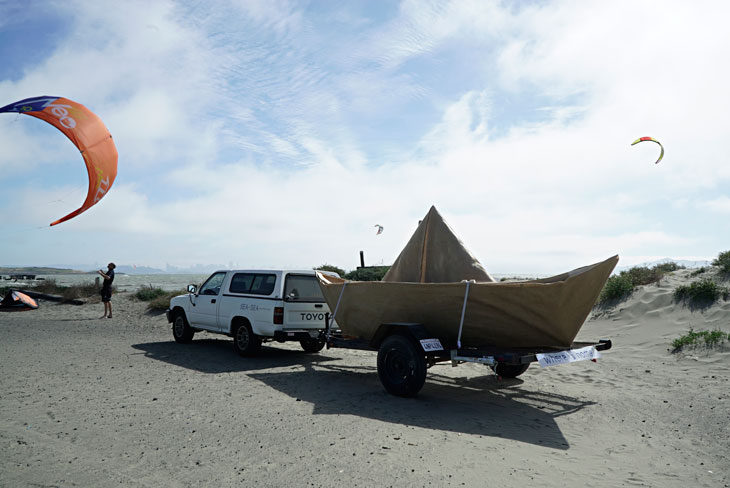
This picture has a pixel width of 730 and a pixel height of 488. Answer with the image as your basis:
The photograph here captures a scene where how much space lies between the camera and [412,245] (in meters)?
8.48

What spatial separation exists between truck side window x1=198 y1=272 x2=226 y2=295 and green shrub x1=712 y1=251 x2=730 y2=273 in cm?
1319

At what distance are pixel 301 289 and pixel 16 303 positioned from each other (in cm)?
1867

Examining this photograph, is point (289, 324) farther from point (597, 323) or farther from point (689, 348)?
point (597, 323)

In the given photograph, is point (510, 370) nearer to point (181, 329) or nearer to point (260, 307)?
point (260, 307)

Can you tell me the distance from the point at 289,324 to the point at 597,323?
8.78 meters

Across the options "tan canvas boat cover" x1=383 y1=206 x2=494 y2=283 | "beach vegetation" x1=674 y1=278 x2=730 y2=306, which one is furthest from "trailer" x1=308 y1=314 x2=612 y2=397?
"beach vegetation" x1=674 y1=278 x2=730 y2=306

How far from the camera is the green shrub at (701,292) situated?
12375mm

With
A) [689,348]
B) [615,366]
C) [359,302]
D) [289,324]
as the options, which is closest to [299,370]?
[289,324]

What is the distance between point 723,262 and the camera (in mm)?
14227

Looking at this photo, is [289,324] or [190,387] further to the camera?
[289,324]

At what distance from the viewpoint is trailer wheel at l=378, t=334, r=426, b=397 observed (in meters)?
6.99

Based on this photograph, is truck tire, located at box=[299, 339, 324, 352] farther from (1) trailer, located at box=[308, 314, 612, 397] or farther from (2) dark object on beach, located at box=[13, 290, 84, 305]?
(2) dark object on beach, located at box=[13, 290, 84, 305]

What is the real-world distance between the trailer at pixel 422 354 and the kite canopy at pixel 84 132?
24.1ft

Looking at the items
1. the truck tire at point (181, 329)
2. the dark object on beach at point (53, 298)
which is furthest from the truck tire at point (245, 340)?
the dark object on beach at point (53, 298)
